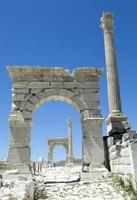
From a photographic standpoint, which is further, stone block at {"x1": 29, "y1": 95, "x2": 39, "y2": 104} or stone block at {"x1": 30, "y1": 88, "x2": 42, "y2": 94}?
stone block at {"x1": 30, "y1": 88, "x2": 42, "y2": 94}

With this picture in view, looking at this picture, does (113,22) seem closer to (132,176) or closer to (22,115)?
(22,115)

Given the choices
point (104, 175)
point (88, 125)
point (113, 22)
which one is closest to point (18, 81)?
point (88, 125)

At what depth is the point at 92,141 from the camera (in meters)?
11.1

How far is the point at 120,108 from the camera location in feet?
40.9

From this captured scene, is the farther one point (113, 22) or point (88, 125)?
point (113, 22)

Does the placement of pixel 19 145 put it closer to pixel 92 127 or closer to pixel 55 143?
pixel 92 127

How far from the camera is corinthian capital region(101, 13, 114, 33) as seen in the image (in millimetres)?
13920

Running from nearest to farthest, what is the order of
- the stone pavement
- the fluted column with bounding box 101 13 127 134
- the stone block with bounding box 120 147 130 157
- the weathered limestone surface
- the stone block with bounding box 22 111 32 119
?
the stone pavement → the stone block with bounding box 120 147 130 157 → the stone block with bounding box 22 111 32 119 → the fluted column with bounding box 101 13 127 134 → the weathered limestone surface

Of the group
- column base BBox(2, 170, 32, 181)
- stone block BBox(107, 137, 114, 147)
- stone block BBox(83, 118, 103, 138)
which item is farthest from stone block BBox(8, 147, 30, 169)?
stone block BBox(107, 137, 114, 147)

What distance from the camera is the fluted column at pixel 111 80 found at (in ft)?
38.5

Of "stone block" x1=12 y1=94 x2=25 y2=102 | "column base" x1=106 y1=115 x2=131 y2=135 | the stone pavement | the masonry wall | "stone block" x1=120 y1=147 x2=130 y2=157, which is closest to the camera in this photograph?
the masonry wall

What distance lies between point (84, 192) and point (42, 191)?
1.30 m

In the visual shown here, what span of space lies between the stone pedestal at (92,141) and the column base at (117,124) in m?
0.66

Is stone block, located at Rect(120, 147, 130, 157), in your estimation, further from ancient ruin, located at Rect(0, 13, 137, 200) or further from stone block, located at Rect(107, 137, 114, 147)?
stone block, located at Rect(107, 137, 114, 147)
